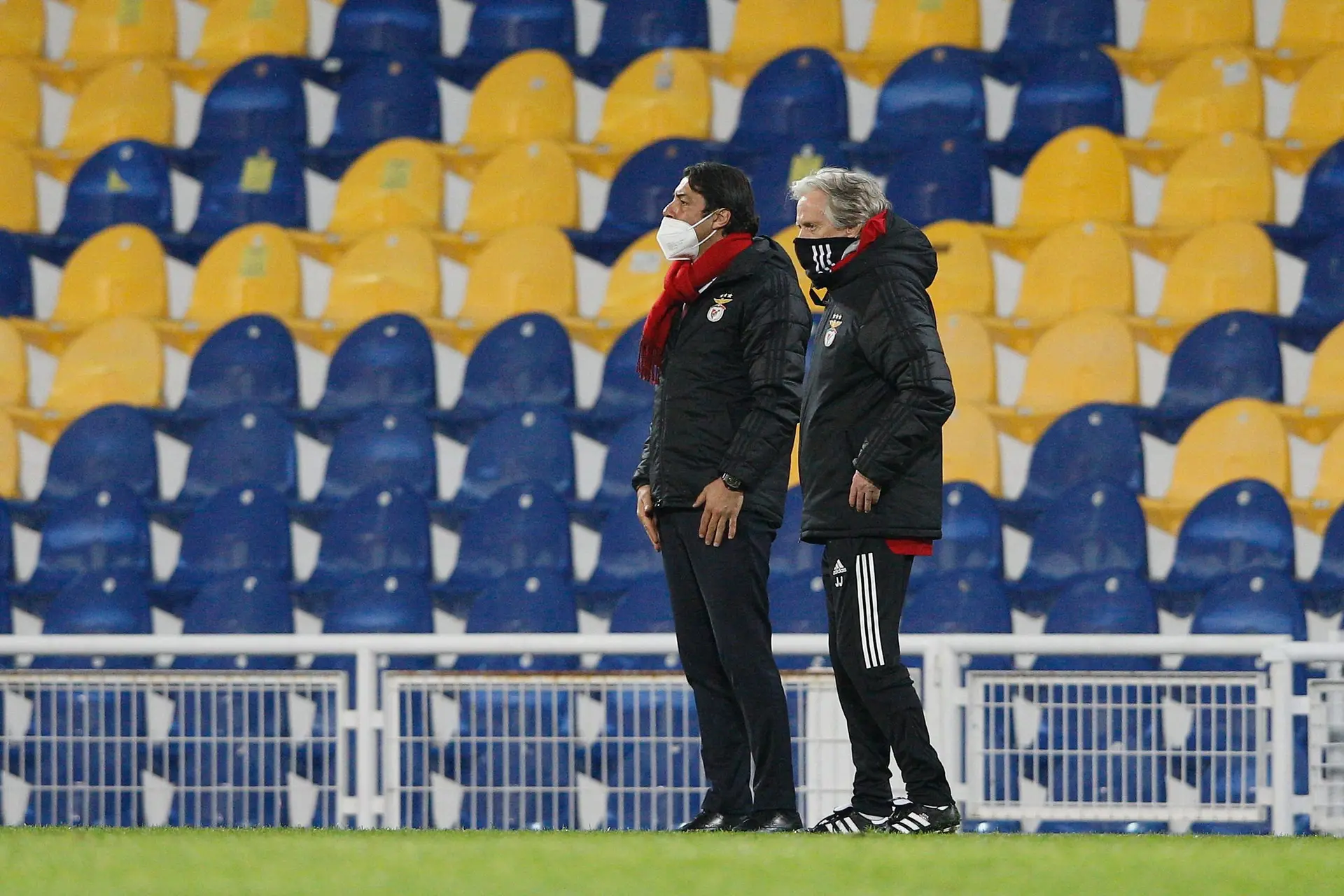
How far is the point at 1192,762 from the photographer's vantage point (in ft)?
15.6

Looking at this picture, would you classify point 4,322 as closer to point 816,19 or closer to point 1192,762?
point 816,19

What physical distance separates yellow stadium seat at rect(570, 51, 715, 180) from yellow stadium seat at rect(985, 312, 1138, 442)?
58.2 inches

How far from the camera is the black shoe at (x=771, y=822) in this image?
3.08 meters

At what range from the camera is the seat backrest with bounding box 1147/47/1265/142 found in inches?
253

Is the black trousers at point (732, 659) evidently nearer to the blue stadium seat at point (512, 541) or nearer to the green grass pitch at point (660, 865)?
the green grass pitch at point (660, 865)

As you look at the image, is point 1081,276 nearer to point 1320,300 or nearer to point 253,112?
point 1320,300

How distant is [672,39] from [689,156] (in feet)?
2.16

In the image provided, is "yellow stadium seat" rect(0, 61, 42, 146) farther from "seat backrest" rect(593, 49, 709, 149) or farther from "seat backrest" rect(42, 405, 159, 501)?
"seat backrest" rect(593, 49, 709, 149)

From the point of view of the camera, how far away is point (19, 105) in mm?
7141

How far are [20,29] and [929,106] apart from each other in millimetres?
3358

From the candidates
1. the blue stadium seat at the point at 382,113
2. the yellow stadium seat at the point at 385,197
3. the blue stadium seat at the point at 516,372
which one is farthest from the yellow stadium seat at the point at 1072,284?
the blue stadium seat at the point at 382,113

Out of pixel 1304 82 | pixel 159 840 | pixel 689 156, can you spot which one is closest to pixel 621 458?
pixel 689 156

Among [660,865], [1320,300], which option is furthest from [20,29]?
[660,865]

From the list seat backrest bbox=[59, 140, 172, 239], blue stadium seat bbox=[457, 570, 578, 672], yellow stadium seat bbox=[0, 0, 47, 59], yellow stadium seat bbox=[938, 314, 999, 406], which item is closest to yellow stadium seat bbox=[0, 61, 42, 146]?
yellow stadium seat bbox=[0, 0, 47, 59]
